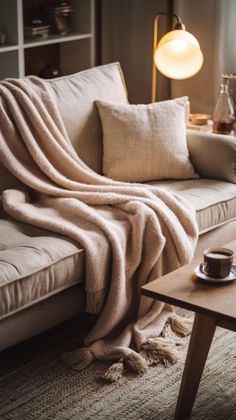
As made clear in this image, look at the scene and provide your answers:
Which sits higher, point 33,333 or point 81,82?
point 81,82

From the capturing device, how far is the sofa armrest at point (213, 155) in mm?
3371

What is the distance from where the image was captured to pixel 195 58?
3789mm

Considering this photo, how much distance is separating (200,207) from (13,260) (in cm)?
92

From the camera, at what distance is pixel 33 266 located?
246 cm

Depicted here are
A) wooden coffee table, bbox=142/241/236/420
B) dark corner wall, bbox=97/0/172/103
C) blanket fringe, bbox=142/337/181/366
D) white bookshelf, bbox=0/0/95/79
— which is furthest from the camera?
dark corner wall, bbox=97/0/172/103

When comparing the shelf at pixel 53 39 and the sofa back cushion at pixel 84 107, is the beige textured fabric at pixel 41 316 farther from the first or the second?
the shelf at pixel 53 39

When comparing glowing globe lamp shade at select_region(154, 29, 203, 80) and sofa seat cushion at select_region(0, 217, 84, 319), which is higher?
glowing globe lamp shade at select_region(154, 29, 203, 80)

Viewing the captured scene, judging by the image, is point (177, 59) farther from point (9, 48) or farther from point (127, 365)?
point (127, 365)

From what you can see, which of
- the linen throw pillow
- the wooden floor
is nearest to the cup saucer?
the wooden floor

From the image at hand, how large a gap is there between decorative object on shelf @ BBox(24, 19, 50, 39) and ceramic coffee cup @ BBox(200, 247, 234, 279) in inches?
86.2

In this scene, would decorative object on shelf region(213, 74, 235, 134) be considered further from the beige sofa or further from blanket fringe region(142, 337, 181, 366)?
blanket fringe region(142, 337, 181, 366)

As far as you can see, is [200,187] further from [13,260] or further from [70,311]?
[13,260]

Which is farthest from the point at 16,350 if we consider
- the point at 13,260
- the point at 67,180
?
the point at 67,180

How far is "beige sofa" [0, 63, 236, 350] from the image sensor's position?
246cm
